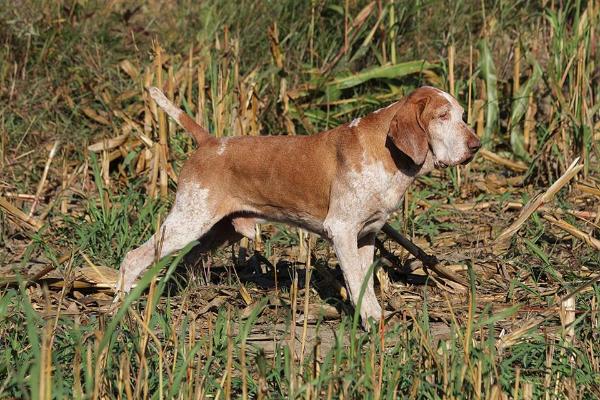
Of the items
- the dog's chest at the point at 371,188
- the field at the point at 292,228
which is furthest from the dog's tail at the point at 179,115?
the dog's chest at the point at 371,188

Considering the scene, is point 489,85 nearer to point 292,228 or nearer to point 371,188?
point 292,228

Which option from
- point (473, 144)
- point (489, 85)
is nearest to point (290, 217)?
point (473, 144)

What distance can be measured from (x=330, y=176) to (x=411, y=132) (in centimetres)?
61

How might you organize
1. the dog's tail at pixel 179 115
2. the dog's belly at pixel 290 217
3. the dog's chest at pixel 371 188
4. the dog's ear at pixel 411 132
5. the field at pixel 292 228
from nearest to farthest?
the field at pixel 292 228 < the dog's ear at pixel 411 132 < the dog's chest at pixel 371 188 < the dog's belly at pixel 290 217 < the dog's tail at pixel 179 115

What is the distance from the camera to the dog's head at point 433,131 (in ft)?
19.2

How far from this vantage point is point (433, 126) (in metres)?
A: 5.91

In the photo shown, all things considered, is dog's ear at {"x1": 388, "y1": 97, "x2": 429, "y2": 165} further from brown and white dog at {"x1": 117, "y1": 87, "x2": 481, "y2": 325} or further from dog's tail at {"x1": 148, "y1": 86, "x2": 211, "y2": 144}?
dog's tail at {"x1": 148, "y1": 86, "x2": 211, "y2": 144}

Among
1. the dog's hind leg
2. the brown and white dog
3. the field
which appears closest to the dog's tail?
the brown and white dog

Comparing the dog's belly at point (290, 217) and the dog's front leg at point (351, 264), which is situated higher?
the dog's belly at point (290, 217)

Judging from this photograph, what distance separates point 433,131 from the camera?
233 inches

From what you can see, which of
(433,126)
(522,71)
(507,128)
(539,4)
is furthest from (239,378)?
(539,4)

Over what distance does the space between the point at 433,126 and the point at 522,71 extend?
15.5ft

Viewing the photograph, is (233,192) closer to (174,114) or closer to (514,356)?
(174,114)

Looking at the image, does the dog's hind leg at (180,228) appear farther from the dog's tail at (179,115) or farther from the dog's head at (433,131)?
the dog's head at (433,131)
